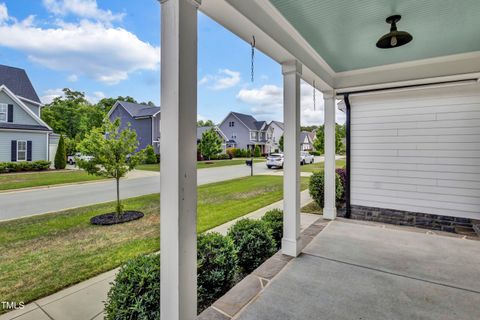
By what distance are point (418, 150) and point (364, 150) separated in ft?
2.88

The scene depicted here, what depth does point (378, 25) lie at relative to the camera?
8.29ft

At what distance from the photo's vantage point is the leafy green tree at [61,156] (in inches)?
127

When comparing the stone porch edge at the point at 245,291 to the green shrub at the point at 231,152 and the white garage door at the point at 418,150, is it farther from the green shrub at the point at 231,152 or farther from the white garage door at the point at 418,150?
the green shrub at the point at 231,152

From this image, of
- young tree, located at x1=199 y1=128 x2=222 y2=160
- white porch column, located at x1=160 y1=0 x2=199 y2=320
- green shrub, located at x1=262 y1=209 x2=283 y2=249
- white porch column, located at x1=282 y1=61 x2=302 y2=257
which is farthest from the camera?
young tree, located at x1=199 y1=128 x2=222 y2=160

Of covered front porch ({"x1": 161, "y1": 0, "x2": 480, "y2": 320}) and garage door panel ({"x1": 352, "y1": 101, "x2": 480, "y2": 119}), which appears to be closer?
covered front porch ({"x1": 161, "y1": 0, "x2": 480, "y2": 320})

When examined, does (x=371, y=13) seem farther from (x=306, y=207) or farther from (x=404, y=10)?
(x=306, y=207)

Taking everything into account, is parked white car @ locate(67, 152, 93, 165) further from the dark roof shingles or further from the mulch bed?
the dark roof shingles

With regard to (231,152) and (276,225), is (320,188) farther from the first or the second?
(231,152)

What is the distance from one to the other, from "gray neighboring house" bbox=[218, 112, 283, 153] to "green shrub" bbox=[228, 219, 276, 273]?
24.2 metres

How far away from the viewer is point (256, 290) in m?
2.25

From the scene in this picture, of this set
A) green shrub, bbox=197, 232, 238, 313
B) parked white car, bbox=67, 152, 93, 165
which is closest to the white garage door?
green shrub, bbox=197, 232, 238, 313

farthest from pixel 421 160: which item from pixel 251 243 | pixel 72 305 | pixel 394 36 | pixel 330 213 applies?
pixel 72 305

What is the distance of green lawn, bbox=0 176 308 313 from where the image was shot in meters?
2.61

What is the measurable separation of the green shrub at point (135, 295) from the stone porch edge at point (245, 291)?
409 mm
